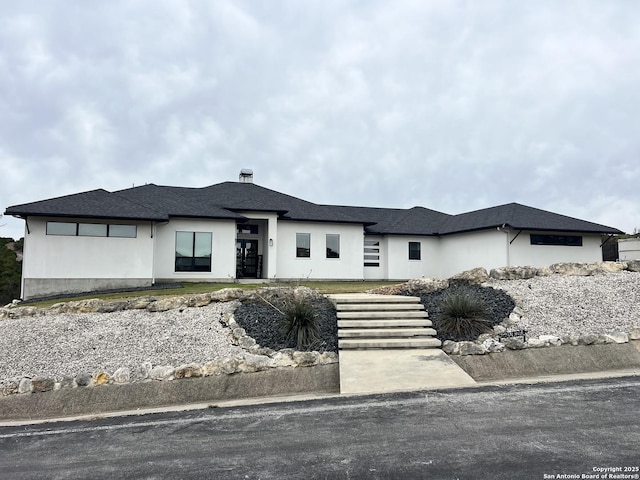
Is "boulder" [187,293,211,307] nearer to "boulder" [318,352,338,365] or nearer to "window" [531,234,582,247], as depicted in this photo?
"boulder" [318,352,338,365]

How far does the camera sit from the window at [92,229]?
15.9m

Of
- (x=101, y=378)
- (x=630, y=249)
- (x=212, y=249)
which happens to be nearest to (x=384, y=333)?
(x=101, y=378)

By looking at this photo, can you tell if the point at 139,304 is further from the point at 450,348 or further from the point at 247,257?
the point at 247,257

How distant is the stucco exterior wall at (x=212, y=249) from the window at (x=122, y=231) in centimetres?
98

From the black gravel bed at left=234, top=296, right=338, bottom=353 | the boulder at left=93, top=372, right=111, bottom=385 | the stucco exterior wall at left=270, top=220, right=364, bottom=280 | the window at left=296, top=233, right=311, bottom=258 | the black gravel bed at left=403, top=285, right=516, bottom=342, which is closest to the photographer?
the boulder at left=93, top=372, right=111, bottom=385

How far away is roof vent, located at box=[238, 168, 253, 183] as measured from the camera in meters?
24.4

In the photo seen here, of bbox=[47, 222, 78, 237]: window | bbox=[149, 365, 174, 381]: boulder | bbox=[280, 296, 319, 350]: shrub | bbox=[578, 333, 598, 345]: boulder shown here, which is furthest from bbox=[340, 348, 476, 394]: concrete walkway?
bbox=[47, 222, 78, 237]: window

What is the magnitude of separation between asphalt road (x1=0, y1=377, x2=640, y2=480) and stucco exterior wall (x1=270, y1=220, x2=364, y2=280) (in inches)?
551

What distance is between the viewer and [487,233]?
19547 millimetres

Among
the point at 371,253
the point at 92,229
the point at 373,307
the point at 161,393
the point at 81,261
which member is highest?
the point at 92,229

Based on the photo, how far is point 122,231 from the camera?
16.2 m

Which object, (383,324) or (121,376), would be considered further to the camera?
(383,324)

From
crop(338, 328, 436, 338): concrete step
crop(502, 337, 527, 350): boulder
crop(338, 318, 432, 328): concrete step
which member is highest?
crop(338, 318, 432, 328): concrete step

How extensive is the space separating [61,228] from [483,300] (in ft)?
50.4
